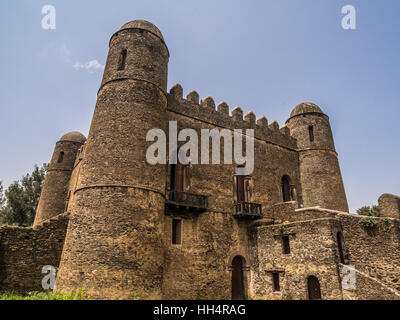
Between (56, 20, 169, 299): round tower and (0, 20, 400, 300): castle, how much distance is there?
4 centimetres

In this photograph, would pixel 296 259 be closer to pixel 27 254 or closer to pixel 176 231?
pixel 176 231

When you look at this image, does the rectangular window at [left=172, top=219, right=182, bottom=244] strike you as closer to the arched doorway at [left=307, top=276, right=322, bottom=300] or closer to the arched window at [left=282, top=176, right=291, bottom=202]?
the arched doorway at [left=307, top=276, right=322, bottom=300]

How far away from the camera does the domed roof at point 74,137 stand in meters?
22.9

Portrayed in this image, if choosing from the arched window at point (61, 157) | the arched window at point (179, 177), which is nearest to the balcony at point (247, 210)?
the arched window at point (179, 177)

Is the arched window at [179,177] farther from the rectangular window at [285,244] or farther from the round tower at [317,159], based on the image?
the round tower at [317,159]

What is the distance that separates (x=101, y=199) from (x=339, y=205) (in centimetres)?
1530

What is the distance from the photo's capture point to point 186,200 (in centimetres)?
1413

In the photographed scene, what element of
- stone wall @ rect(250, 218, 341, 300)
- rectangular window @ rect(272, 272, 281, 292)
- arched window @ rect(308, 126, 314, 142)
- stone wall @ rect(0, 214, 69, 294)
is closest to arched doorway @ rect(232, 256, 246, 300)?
stone wall @ rect(250, 218, 341, 300)

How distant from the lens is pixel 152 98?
13.5m

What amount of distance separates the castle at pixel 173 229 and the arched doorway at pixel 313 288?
5cm

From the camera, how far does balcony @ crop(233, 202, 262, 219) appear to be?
51.2ft
